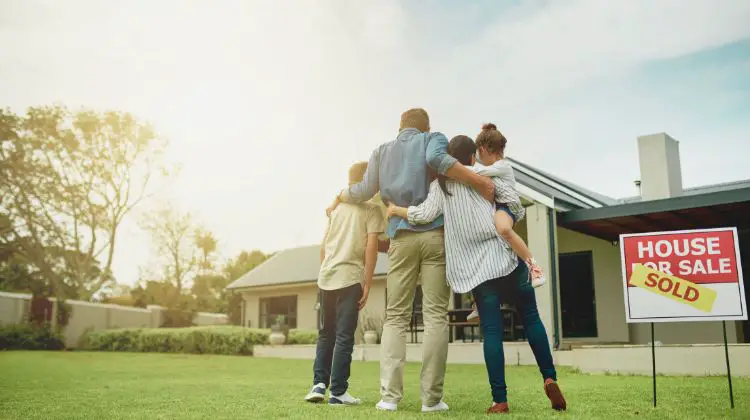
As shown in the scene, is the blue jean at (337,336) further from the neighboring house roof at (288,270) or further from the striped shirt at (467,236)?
the neighboring house roof at (288,270)

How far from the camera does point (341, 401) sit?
3.99 m

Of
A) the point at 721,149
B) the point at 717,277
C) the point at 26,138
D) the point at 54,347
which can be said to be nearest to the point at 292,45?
the point at 717,277

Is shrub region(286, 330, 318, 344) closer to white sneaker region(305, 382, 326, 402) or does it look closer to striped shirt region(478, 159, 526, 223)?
white sneaker region(305, 382, 326, 402)

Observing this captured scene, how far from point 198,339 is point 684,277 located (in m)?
17.6

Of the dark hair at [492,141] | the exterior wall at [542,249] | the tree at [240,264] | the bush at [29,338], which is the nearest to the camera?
the dark hair at [492,141]

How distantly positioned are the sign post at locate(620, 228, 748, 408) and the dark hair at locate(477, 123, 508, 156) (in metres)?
1.04

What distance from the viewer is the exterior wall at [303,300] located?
18859 millimetres

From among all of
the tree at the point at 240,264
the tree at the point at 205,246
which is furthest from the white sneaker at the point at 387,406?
the tree at the point at 205,246

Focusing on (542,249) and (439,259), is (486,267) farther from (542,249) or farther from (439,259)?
(542,249)

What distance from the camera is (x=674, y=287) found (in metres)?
3.80

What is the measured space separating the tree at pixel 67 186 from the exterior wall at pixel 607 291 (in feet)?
75.7

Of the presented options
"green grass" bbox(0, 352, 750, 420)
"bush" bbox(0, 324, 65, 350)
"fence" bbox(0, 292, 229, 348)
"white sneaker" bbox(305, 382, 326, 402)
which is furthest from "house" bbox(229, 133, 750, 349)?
"fence" bbox(0, 292, 229, 348)

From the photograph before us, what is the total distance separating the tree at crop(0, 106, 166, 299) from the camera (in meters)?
26.8

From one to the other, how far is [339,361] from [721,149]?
12222mm
